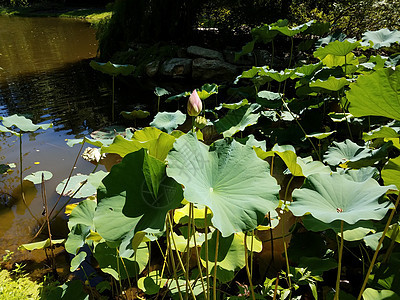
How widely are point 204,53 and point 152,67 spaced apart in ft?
3.11

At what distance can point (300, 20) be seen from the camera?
16.6 ft

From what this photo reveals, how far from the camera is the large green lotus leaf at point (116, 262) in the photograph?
1351 mm

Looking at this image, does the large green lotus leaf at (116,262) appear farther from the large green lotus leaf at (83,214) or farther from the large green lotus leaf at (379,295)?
the large green lotus leaf at (379,295)

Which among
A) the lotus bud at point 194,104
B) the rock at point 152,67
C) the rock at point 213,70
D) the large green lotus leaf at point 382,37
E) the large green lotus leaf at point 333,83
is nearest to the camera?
the lotus bud at point 194,104

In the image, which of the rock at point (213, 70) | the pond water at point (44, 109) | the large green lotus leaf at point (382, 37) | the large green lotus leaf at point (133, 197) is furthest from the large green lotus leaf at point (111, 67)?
the large green lotus leaf at point (133, 197)

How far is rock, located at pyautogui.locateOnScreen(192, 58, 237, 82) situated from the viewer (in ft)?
15.6


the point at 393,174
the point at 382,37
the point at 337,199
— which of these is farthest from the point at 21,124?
the point at 382,37

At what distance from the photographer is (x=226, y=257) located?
1.29m

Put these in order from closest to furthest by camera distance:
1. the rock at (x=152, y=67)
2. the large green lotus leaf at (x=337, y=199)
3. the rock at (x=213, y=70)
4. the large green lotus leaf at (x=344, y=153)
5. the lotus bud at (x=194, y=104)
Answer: the large green lotus leaf at (x=337, y=199) → the lotus bud at (x=194, y=104) → the large green lotus leaf at (x=344, y=153) → the rock at (x=213, y=70) → the rock at (x=152, y=67)

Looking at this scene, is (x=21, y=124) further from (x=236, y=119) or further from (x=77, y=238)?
(x=236, y=119)

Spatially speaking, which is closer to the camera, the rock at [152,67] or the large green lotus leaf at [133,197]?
the large green lotus leaf at [133,197]

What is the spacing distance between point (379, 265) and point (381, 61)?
170 centimetres

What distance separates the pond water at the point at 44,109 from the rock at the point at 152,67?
80 centimetres

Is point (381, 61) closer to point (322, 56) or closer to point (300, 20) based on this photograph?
point (322, 56)
